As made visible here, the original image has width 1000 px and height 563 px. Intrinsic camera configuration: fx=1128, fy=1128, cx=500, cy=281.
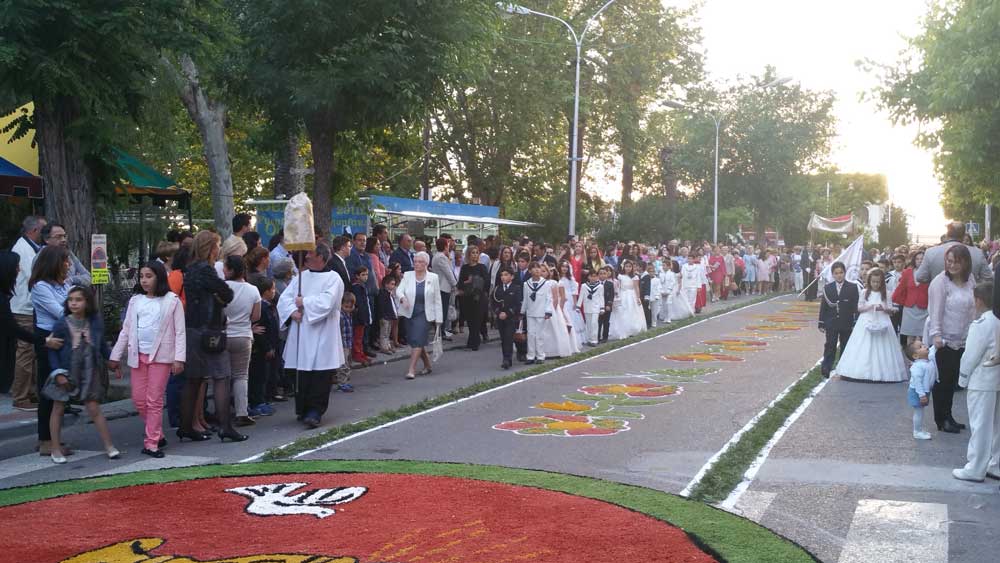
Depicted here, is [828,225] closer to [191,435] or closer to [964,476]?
[964,476]

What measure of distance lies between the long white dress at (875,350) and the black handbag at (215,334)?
9.06 meters

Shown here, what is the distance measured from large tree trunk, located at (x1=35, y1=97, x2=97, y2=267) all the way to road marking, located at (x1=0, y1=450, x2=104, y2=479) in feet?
12.4

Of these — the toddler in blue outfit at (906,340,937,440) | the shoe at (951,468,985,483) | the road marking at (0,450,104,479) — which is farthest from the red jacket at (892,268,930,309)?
the road marking at (0,450,104,479)

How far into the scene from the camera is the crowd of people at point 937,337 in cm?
924

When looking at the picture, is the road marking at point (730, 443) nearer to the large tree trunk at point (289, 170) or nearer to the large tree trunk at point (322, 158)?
the large tree trunk at point (322, 158)

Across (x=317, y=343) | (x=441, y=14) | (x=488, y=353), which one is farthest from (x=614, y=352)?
(x=317, y=343)

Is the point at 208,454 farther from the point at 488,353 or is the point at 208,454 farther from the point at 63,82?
the point at 488,353

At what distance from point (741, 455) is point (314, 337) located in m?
4.58

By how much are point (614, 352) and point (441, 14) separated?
6583 millimetres

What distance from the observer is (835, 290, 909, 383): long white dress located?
1561cm

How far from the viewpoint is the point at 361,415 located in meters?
12.5

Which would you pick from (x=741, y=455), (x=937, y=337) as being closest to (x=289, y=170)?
(x=937, y=337)

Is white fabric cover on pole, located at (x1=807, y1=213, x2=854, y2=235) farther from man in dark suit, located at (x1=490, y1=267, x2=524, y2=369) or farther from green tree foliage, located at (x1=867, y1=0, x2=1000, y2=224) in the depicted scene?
man in dark suit, located at (x1=490, y1=267, x2=524, y2=369)

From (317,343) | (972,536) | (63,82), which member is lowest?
(972,536)
